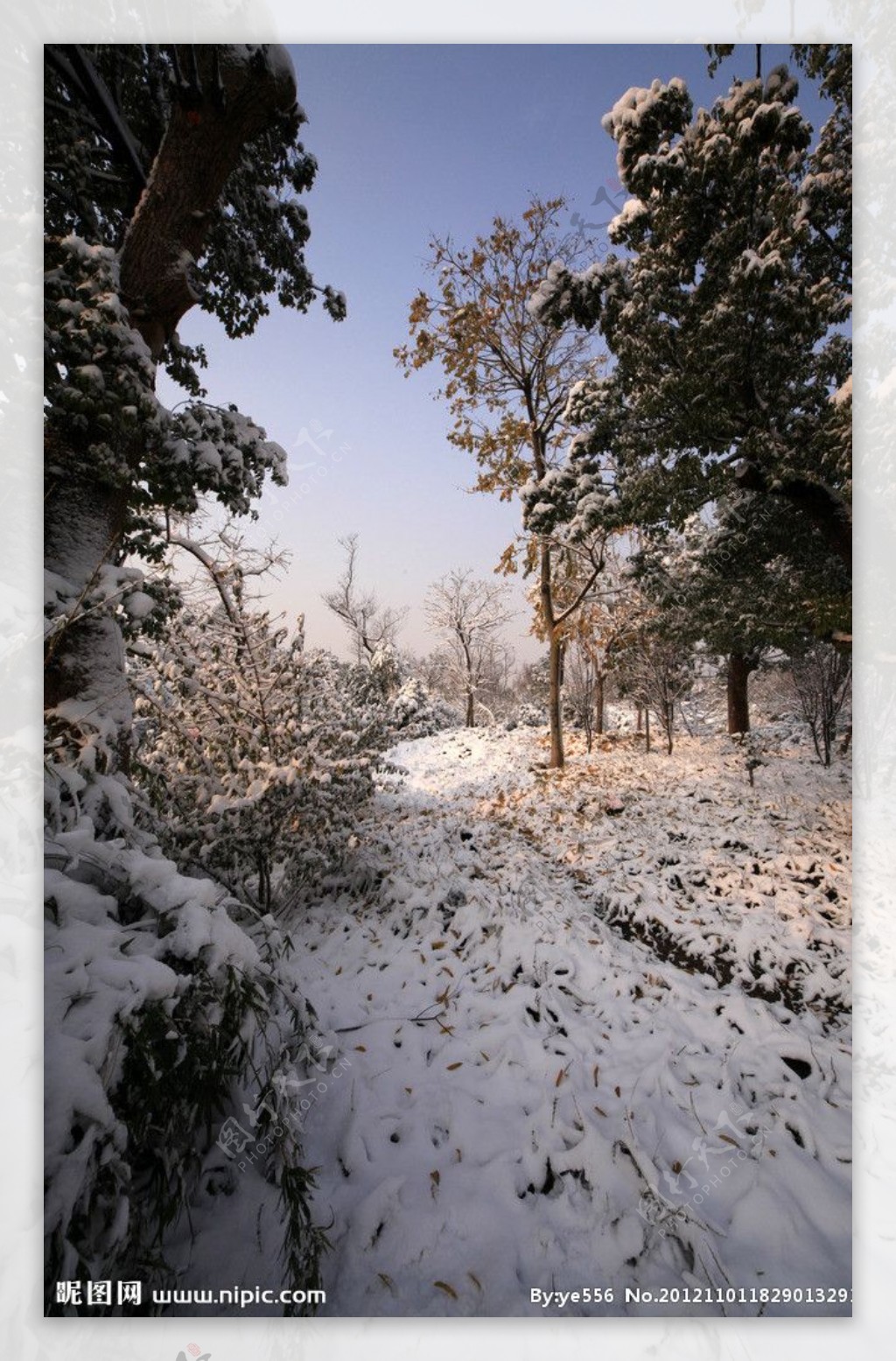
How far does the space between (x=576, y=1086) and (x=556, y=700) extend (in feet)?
20.0

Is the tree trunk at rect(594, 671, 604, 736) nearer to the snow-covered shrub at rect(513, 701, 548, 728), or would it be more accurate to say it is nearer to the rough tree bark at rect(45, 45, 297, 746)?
the snow-covered shrub at rect(513, 701, 548, 728)

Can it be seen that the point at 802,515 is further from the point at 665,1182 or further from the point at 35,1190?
the point at 35,1190

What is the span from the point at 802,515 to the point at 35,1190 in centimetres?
819

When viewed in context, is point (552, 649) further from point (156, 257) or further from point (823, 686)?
point (156, 257)

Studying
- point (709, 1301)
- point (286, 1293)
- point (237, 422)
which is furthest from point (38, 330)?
point (709, 1301)

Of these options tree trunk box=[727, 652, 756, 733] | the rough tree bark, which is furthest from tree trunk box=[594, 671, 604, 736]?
the rough tree bark

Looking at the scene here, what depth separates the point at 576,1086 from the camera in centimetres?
248

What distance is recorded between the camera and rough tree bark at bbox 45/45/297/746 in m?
2.68

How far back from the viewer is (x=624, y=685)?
405 inches

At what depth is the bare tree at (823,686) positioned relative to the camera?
277 inches

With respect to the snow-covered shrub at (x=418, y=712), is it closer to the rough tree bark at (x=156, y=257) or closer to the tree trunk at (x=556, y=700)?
the tree trunk at (x=556, y=700)

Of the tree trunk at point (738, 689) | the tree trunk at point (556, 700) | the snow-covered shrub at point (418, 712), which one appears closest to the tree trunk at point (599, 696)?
the tree trunk at point (738, 689)

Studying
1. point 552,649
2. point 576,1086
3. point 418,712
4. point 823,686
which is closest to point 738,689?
point 823,686

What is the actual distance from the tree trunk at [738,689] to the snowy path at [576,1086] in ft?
21.1
